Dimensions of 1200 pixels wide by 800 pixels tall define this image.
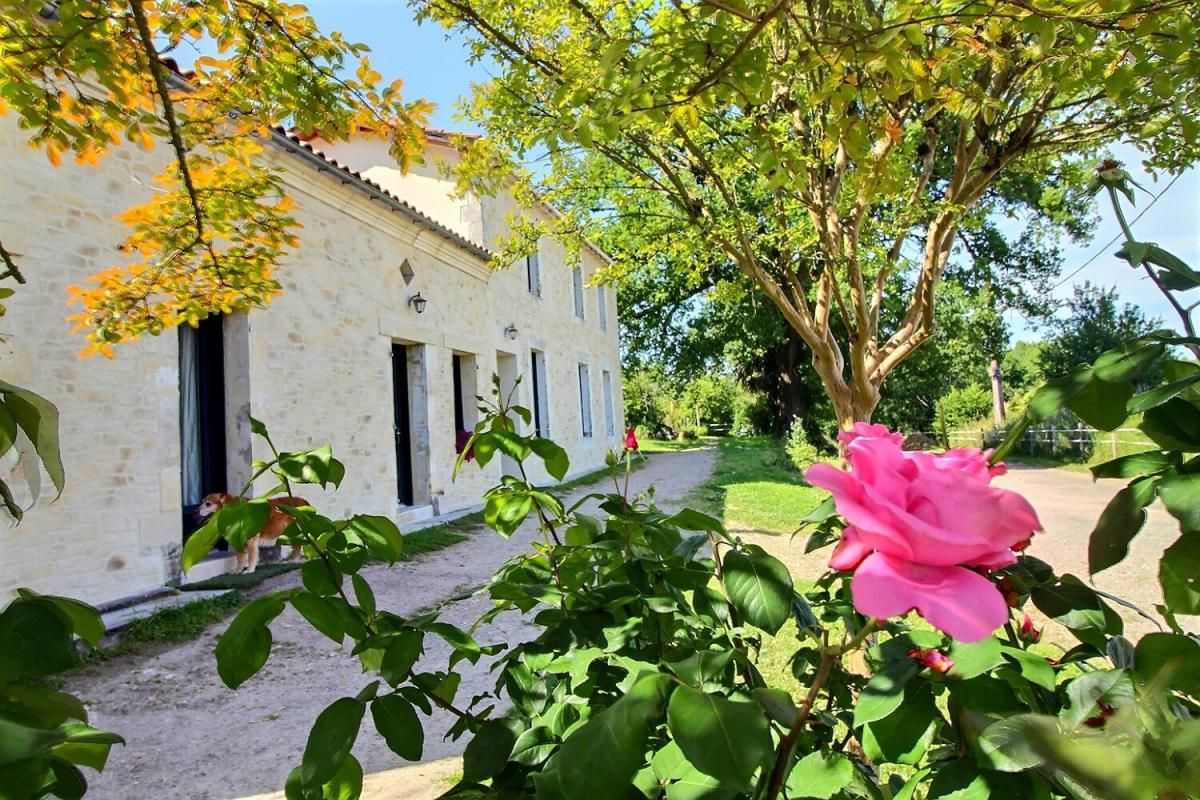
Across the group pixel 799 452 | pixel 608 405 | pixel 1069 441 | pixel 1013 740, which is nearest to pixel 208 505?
pixel 1013 740

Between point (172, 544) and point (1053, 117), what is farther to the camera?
point (172, 544)

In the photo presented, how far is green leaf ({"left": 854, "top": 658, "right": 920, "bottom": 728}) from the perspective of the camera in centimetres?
71

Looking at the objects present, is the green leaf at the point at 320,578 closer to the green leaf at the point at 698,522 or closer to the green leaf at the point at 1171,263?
the green leaf at the point at 698,522

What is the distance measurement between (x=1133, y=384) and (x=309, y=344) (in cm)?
693

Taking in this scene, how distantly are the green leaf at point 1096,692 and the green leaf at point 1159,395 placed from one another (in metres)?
0.28

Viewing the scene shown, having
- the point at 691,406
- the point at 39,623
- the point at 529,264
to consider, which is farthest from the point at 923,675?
the point at 691,406

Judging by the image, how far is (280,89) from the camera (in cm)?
236

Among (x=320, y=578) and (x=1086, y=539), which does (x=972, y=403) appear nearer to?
(x=1086, y=539)

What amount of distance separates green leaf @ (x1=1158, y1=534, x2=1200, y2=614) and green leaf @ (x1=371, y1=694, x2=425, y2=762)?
882 mm

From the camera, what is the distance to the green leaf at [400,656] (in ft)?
2.77

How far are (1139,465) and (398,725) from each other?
99 centimetres

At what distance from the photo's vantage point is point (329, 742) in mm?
788

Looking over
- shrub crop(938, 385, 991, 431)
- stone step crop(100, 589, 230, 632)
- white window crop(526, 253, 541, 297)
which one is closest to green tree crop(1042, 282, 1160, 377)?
shrub crop(938, 385, 991, 431)

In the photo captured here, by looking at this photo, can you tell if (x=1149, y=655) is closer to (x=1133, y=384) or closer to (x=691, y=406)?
(x=1133, y=384)
